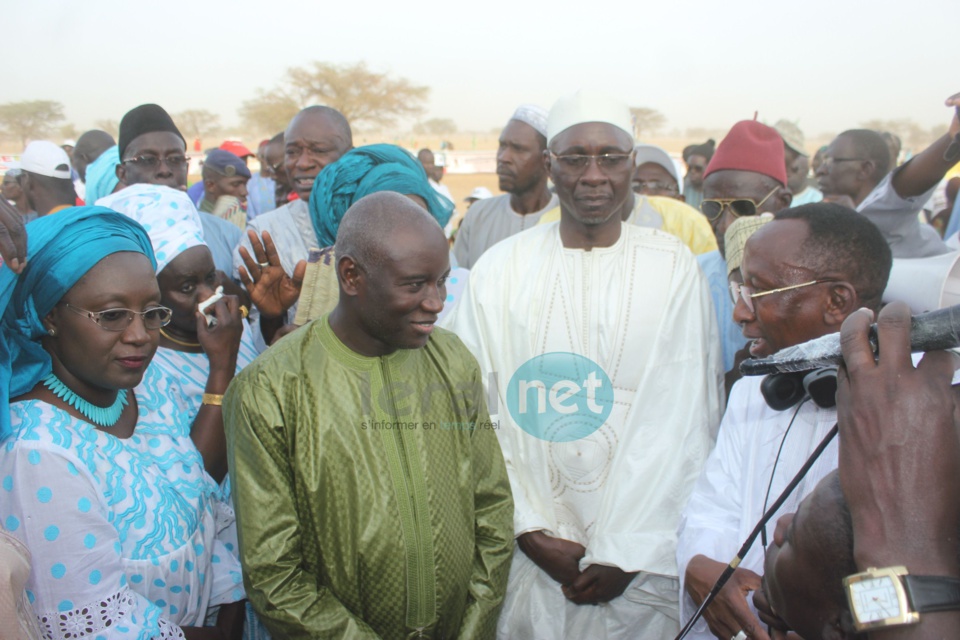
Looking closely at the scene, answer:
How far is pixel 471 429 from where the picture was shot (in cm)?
250

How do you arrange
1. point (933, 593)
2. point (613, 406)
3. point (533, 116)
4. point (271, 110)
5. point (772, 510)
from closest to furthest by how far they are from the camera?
point (933, 593), point (772, 510), point (613, 406), point (533, 116), point (271, 110)

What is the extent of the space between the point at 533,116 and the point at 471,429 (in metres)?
3.45

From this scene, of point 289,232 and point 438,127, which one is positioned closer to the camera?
point 289,232

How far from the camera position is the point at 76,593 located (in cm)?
192

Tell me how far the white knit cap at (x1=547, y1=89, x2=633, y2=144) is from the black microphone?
1.99 metres

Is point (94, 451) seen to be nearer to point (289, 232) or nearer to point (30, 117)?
point (289, 232)

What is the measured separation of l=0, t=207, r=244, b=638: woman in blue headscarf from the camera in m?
1.91

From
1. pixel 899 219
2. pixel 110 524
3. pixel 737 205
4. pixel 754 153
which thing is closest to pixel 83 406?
pixel 110 524

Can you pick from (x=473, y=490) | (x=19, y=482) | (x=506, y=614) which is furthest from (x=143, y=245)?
(x=506, y=614)

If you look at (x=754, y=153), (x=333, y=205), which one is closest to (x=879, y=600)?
(x=333, y=205)

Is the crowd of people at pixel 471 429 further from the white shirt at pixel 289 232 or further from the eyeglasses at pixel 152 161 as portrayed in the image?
the eyeglasses at pixel 152 161

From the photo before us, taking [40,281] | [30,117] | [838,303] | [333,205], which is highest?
[30,117]

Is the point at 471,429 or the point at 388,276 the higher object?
the point at 388,276

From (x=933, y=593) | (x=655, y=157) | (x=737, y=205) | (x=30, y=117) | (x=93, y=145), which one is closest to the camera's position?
(x=933, y=593)
